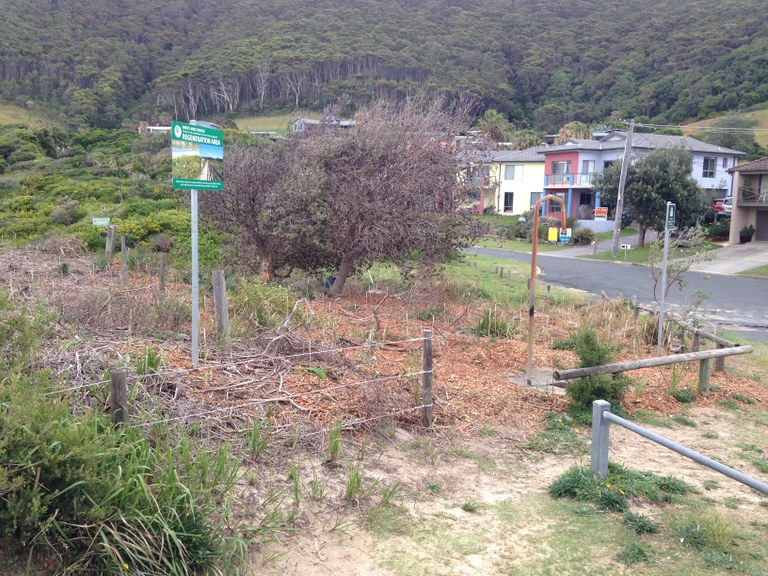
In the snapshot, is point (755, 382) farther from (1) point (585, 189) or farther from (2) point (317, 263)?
(1) point (585, 189)

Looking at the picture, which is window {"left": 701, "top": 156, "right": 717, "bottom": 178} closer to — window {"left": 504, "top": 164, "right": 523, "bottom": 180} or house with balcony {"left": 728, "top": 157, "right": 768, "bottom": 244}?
house with balcony {"left": 728, "top": 157, "right": 768, "bottom": 244}

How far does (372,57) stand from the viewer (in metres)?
91.8

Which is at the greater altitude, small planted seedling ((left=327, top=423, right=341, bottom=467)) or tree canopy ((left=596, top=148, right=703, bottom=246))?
tree canopy ((left=596, top=148, right=703, bottom=246))

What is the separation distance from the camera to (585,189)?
5338cm

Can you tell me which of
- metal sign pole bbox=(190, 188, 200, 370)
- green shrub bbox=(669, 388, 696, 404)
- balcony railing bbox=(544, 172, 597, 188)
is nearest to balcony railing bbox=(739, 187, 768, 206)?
balcony railing bbox=(544, 172, 597, 188)

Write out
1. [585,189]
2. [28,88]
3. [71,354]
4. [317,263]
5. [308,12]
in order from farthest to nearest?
[308,12] → [28,88] → [585,189] → [317,263] → [71,354]

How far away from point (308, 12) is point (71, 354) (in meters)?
113

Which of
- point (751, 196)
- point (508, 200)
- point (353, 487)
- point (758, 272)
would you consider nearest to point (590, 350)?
point (353, 487)

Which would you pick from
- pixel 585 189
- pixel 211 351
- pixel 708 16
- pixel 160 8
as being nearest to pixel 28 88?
pixel 160 8

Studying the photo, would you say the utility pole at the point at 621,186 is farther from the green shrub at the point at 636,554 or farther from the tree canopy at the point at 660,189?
the green shrub at the point at 636,554

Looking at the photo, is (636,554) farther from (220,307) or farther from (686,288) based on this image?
(686,288)

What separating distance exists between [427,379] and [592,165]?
50223 millimetres

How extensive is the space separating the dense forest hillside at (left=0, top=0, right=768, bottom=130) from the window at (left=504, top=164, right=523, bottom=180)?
1297cm

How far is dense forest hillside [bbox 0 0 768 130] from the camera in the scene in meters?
70.7
